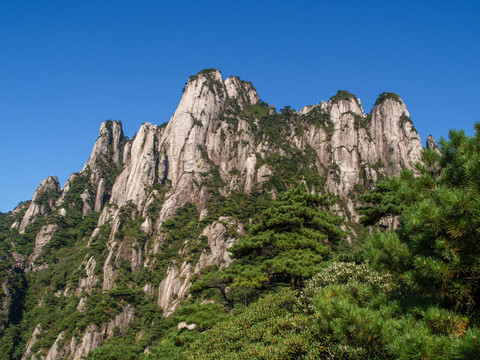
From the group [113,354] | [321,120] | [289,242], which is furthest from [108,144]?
[289,242]

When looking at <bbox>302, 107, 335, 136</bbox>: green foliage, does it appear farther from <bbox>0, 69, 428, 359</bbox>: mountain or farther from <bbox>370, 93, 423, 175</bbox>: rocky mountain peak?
<bbox>370, 93, 423, 175</bbox>: rocky mountain peak

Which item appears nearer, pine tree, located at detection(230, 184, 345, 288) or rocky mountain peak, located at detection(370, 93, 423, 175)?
pine tree, located at detection(230, 184, 345, 288)

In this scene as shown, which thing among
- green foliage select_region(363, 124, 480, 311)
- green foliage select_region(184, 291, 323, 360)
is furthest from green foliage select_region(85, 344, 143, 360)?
Result: green foliage select_region(363, 124, 480, 311)

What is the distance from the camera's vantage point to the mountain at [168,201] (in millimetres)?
54031

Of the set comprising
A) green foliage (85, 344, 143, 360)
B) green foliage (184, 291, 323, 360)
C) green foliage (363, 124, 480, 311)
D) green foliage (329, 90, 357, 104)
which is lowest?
green foliage (85, 344, 143, 360)

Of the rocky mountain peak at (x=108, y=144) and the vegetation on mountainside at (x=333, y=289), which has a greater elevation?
the rocky mountain peak at (x=108, y=144)

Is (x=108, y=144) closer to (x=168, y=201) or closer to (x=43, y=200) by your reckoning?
(x=43, y=200)

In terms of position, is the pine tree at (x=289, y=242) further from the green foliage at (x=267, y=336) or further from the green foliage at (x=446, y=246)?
the green foliage at (x=446, y=246)

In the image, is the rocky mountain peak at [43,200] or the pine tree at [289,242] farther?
the rocky mountain peak at [43,200]

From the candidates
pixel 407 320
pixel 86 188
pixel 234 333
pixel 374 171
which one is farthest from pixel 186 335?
pixel 86 188

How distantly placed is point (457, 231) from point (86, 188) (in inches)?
4270

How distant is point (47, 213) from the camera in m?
97.8

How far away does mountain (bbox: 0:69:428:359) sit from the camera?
54031 mm

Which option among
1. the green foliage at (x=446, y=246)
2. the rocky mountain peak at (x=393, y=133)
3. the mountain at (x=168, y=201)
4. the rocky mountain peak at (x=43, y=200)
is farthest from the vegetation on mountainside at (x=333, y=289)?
the rocky mountain peak at (x=43, y=200)
